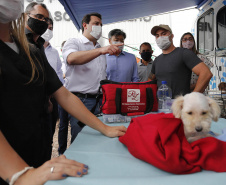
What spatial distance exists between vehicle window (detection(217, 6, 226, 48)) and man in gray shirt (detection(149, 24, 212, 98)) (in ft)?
7.98

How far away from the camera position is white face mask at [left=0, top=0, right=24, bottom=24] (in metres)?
0.75

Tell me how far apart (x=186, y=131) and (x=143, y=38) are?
815 centimetres

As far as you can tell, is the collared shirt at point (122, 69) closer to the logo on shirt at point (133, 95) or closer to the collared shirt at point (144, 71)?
the collared shirt at point (144, 71)

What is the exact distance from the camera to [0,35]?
78 cm

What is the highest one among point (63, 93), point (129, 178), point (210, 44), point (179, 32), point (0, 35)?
point (179, 32)


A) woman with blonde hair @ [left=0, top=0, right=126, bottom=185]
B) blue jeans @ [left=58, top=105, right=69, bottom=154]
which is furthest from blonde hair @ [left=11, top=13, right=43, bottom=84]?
blue jeans @ [left=58, top=105, right=69, bottom=154]

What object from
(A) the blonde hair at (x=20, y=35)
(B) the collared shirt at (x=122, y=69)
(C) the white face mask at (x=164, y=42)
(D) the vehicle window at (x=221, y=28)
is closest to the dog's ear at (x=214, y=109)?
(A) the blonde hair at (x=20, y=35)

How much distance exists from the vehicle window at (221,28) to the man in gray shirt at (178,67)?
95.7 inches

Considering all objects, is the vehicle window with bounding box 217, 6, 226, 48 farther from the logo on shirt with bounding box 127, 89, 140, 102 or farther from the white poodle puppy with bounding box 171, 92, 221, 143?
the white poodle puppy with bounding box 171, 92, 221, 143

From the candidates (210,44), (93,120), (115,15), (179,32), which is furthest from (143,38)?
(93,120)

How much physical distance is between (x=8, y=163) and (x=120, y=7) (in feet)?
16.0

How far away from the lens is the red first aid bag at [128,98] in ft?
4.80

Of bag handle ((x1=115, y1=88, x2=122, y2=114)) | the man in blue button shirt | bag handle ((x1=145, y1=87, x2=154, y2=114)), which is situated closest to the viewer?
bag handle ((x1=115, y1=88, x2=122, y2=114))

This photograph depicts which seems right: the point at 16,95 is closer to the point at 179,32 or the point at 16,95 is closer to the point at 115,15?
the point at 115,15
